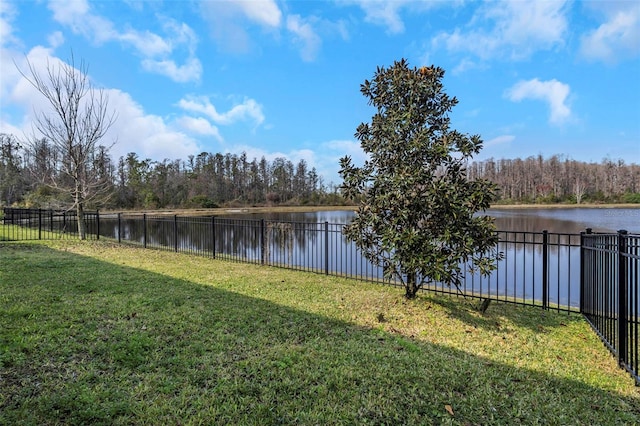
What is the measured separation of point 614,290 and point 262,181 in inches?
2100

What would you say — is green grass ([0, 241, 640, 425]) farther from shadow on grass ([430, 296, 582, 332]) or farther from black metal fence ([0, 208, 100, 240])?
black metal fence ([0, 208, 100, 240])

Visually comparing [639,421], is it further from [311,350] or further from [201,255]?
[201,255]

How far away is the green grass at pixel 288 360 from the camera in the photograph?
2.26 metres

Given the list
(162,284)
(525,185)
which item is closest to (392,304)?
(162,284)

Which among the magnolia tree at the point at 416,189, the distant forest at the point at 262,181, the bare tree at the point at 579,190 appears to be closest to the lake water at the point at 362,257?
the magnolia tree at the point at 416,189

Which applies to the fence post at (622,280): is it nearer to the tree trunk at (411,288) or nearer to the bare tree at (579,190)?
the tree trunk at (411,288)

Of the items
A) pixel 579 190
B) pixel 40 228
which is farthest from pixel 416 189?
pixel 579 190

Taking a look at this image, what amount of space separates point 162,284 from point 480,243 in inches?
194

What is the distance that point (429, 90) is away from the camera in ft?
16.0

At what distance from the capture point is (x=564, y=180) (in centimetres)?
6097

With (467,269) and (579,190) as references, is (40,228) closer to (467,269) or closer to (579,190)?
(467,269)

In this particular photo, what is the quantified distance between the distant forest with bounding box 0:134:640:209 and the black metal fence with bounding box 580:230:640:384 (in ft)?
126

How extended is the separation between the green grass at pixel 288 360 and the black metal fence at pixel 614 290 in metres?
0.17

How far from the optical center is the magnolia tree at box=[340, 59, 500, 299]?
4.50 meters
